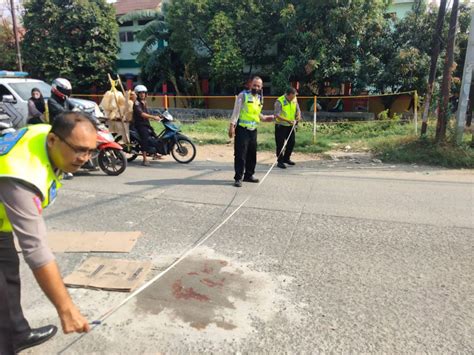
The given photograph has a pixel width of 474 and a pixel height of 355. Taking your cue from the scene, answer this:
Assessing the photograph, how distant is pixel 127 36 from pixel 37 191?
1125 inches

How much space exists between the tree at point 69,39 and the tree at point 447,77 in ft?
64.4

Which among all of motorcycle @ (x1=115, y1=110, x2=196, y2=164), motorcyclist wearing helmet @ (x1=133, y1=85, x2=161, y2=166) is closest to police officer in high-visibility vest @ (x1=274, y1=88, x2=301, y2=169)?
motorcycle @ (x1=115, y1=110, x2=196, y2=164)

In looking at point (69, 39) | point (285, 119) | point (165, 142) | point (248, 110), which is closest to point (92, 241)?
point (248, 110)

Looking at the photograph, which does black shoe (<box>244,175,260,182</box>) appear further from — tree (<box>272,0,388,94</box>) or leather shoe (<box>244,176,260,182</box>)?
tree (<box>272,0,388,94</box>)

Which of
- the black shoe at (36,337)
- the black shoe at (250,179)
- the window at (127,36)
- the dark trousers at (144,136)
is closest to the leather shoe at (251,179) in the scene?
the black shoe at (250,179)

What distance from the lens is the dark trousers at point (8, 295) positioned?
77.9 inches

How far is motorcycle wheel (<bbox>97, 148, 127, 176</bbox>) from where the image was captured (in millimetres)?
7621

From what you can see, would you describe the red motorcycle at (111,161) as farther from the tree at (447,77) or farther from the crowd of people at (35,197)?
the tree at (447,77)

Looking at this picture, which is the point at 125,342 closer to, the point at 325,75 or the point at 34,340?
the point at 34,340

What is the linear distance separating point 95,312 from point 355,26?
1639 cm

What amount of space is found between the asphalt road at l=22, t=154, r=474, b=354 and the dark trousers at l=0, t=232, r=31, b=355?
0.34 metres

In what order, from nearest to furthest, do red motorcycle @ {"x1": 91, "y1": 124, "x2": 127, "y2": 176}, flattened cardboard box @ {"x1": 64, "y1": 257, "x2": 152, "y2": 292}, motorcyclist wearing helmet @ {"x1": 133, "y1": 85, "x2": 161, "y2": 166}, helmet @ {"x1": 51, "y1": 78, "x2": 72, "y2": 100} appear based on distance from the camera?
1. flattened cardboard box @ {"x1": 64, "y1": 257, "x2": 152, "y2": 292}
2. helmet @ {"x1": 51, "y1": 78, "x2": 72, "y2": 100}
3. red motorcycle @ {"x1": 91, "y1": 124, "x2": 127, "y2": 176}
4. motorcyclist wearing helmet @ {"x1": 133, "y1": 85, "x2": 161, "y2": 166}

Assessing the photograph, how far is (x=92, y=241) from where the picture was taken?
13.9ft

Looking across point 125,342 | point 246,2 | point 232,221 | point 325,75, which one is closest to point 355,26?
point 325,75
